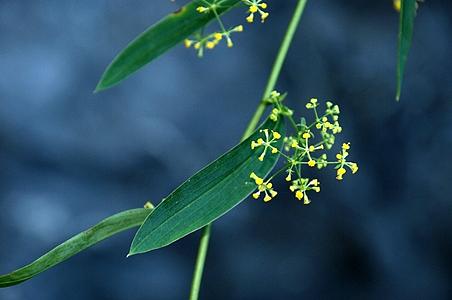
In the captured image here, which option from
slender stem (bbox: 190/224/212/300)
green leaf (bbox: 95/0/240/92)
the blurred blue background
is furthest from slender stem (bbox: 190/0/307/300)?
the blurred blue background

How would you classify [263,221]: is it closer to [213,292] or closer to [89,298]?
[213,292]

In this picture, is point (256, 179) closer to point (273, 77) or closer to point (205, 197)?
point (205, 197)

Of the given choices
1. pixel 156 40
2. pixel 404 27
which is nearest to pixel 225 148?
pixel 156 40

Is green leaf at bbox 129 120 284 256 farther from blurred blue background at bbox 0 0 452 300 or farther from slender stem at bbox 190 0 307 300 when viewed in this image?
blurred blue background at bbox 0 0 452 300

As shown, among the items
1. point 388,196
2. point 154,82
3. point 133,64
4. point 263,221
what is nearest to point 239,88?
point 154,82

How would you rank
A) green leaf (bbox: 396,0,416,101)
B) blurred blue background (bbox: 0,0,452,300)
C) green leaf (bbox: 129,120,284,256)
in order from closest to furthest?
green leaf (bbox: 129,120,284,256) → green leaf (bbox: 396,0,416,101) → blurred blue background (bbox: 0,0,452,300)

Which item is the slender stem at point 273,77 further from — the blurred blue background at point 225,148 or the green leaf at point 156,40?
the blurred blue background at point 225,148
